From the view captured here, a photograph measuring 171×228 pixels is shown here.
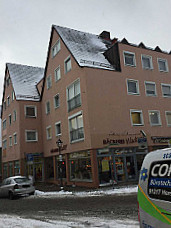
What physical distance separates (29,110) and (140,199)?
27.2 meters

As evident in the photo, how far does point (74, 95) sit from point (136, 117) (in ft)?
19.1

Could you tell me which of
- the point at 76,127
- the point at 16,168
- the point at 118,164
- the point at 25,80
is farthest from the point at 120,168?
the point at 25,80

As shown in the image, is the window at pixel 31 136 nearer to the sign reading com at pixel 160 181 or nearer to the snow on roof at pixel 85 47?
the snow on roof at pixel 85 47

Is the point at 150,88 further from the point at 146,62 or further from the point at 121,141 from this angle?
the point at 121,141

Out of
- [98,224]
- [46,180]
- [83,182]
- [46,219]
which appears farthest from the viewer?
[46,180]

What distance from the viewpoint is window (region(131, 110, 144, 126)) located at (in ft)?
72.9

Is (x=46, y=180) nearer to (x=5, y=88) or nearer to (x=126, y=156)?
(x=126, y=156)

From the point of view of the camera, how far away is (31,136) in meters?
29.8

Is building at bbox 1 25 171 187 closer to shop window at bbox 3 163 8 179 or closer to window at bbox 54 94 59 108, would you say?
window at bbox 54 94 59 108

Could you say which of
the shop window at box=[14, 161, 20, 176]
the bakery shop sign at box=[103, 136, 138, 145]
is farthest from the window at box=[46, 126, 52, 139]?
the bakery shop sign at box=[103, 136, 138, 145]

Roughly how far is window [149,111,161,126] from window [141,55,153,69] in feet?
14.7

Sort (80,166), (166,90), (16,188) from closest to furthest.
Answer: (16,188) < (80,166) < (166,90)

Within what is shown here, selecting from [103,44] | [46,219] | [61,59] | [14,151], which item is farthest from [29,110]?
[46,219]

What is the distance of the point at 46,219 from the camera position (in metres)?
8.79
